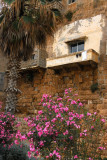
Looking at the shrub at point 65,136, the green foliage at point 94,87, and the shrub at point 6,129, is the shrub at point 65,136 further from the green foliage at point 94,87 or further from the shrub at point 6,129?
the green foliage at point 94,87

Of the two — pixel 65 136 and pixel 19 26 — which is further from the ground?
pixel 19 26

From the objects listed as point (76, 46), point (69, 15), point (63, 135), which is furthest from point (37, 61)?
point (63, 135)

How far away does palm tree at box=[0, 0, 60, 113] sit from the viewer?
863 cm

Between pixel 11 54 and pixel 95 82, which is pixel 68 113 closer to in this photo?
pixel 11 54

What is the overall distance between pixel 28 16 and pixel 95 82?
452 cm

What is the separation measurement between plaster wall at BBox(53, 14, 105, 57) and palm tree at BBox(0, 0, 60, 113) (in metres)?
2.64

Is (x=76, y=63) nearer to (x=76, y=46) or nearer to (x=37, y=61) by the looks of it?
(x=76, y=46)

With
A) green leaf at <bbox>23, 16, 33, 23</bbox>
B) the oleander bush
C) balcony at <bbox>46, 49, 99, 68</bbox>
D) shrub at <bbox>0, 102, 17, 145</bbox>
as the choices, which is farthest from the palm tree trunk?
the oleander bush

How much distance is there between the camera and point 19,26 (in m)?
8.66

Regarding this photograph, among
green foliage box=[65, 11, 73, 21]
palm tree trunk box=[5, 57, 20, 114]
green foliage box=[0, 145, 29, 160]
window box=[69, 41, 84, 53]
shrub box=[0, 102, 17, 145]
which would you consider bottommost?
green foliage box=[0, 145, 29, 160]

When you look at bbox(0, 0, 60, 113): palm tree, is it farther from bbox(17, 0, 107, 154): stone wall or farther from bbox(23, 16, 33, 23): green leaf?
bbox(17, 0, 107, 154): stone wall

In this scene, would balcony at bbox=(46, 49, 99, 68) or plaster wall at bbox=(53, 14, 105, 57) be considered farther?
plaster wall at bbox=(53, 14, 105, 57)

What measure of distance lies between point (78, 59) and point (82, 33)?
1.81 metres

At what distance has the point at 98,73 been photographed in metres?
10.3
